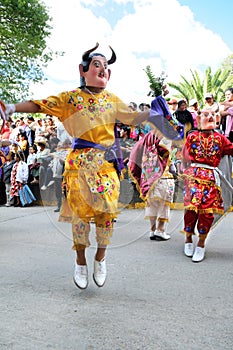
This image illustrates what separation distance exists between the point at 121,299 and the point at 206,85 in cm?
2271

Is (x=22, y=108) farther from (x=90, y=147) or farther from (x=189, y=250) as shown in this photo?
(x=189, y=250)

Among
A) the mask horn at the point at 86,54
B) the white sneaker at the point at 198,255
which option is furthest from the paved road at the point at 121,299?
the mask horn at the point at 86,54

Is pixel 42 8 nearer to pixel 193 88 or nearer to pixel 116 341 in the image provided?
pixel 193 88

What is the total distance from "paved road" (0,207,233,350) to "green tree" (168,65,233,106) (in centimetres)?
2050

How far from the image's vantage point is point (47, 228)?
672 centimetres

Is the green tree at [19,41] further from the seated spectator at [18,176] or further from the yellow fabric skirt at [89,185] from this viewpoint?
the yellow fabric skirt at [89,185]

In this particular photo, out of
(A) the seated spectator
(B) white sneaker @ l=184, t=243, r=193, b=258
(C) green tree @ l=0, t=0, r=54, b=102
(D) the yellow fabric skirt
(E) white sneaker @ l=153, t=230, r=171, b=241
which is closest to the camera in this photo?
(D) the yellow fabric skirt

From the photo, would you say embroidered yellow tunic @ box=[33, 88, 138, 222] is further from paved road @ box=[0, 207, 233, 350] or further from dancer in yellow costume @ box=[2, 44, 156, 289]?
paved road @ box=[0, 207, 233, 350]

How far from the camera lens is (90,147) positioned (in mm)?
3229

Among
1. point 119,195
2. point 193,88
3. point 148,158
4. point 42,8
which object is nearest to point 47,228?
point 148,158

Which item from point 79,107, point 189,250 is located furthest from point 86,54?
point 189,250

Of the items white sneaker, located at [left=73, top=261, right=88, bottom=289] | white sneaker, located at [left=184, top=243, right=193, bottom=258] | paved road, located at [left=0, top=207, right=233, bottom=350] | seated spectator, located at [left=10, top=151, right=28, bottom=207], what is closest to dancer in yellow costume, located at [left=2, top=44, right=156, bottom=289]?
white sneaker, located at [left=73, top=261, right=88, bottom=289]

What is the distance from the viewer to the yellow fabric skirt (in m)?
3.21

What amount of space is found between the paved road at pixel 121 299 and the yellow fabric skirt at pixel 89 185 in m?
0.55
